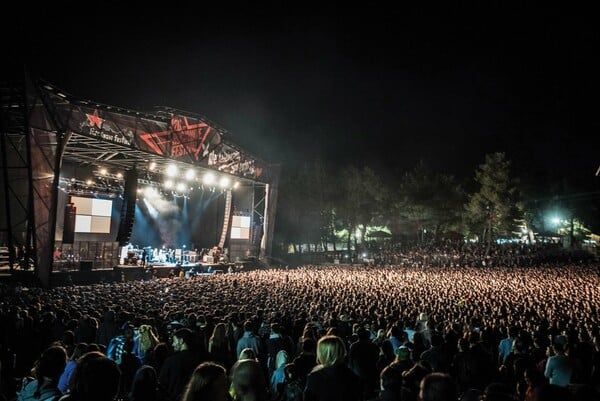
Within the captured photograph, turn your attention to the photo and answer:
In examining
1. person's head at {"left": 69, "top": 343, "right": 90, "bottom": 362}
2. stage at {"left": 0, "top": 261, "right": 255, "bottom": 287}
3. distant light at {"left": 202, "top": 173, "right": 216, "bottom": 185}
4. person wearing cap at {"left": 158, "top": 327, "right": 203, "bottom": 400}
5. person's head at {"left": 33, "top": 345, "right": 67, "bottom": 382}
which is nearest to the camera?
person's head at {"left": 33, "top": 345, "right": 67, "bottom": 382}

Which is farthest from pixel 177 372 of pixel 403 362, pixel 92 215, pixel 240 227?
pixel 240 227

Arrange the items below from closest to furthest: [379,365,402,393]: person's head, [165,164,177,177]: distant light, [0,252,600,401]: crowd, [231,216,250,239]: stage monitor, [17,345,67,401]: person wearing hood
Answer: [0,252,600,401]: crowd < [17,345,67,401]: person wearing hood < [379,365,402,393]: person's head < [165,164,177,177]: distant light < [231,216,250,239]: stage monitor

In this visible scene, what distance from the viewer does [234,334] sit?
24.0ft

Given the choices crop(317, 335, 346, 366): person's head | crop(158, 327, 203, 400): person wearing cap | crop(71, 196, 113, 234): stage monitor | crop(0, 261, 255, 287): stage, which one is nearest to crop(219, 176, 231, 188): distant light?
crop(0, 261, 255, 287): stage

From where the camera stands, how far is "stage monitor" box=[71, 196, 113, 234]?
24.8 metres

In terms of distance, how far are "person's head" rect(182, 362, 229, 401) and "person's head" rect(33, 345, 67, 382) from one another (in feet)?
4.87

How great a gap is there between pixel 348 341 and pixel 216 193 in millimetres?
28562

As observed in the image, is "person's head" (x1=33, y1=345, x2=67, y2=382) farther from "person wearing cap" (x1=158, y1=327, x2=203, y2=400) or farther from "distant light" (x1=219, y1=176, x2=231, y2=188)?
"distant light" (x1=219, y1=176, x2=231, y2=188)

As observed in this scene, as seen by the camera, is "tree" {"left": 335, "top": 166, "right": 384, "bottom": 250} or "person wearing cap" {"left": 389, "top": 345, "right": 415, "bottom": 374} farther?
"tree" {"left": 335, "top": 166, "right": 384, "bottom": 250}

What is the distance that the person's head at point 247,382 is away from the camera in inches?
125

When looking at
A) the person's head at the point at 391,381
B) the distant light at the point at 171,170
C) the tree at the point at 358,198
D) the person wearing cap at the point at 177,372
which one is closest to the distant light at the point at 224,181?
the distant light at the point at 171,170

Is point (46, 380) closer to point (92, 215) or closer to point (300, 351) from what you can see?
point (300, 351)

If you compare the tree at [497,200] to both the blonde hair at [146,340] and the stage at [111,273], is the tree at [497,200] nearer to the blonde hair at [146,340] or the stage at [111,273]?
the stage at [111,273]

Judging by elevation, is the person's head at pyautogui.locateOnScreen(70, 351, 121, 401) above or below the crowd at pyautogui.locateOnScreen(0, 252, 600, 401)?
above
